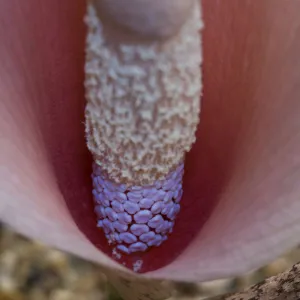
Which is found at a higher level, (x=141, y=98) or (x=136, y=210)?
(x=141, y=98)

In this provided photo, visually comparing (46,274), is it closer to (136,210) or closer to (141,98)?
(136,210)

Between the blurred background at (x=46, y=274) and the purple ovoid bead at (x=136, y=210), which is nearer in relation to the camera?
the purple ovoid bead at (x=136, y=210)

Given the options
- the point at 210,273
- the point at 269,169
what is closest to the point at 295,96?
the point at 269,169

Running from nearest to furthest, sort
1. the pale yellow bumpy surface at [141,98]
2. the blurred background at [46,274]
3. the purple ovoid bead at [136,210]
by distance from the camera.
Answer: the pale yellow bumpy surface at [141,98] → the purple ovoid bead at [136,210] → the blurred background at [46,274]

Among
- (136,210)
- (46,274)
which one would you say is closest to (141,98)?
(136,210)

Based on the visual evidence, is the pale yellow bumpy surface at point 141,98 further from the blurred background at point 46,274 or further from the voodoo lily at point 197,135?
the blurred background at point 46,274

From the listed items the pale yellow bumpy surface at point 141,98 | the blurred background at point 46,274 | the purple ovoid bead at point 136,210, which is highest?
the pale yellow bumpy surface at point 141,98

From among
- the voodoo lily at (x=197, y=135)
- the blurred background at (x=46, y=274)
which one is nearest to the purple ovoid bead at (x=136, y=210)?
the voodoo lily at (x=197, y=135)

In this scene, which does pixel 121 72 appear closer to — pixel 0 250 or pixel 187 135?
pixel 187 135
